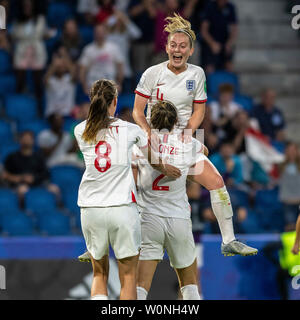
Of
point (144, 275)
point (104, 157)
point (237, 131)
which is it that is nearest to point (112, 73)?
point (237, 131)

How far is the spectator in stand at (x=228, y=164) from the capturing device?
9.98 m

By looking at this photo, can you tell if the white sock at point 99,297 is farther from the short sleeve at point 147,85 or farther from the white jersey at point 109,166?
the short sleeve at point 147,85

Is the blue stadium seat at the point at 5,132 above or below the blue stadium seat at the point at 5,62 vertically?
below

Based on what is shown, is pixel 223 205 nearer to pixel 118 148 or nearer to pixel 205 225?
pixel 118 148

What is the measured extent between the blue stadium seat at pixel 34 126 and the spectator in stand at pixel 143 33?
68.9 inches

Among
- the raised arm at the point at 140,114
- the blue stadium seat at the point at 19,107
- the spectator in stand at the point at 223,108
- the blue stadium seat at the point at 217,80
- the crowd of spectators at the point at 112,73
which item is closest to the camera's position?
the raised arm at the point at 140,114

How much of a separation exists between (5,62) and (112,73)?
169cm

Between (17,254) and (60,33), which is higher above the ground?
(60,33)

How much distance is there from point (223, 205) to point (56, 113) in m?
4.98

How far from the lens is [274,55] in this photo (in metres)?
12.7

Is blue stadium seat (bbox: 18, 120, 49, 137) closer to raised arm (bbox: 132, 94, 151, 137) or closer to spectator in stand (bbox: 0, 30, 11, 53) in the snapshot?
spectator in stand (bbox: 0, 30, 11, 53)

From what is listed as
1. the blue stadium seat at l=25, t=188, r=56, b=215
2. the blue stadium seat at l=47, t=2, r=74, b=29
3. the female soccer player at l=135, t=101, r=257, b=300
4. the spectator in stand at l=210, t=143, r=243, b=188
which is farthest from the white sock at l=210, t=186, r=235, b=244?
the blue stadium seat at l=47, t=2, r=74, b=29

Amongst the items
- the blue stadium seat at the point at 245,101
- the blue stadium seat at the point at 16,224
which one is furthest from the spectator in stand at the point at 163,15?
the blue stadium seat at the point at 16,224

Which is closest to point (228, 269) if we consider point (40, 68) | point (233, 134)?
point (233, 134)
